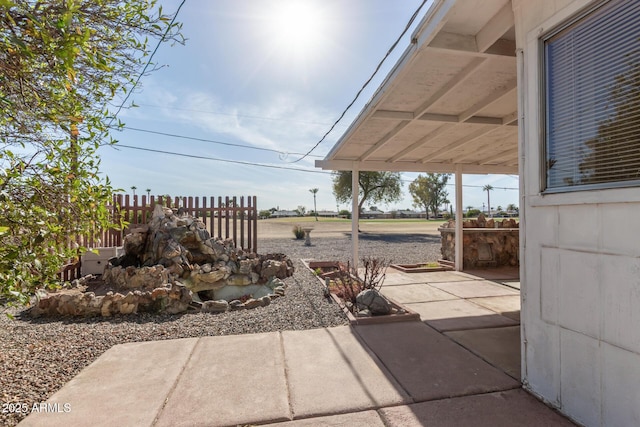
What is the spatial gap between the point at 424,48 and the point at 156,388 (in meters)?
3.90

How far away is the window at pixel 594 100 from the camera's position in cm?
176

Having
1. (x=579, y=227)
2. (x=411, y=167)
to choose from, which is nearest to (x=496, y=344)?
(x=579, y=227)

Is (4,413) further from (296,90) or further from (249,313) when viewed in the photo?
(296,90)

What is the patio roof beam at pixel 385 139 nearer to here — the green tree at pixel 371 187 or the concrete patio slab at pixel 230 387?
the concrete patio slab at pixel 230 387

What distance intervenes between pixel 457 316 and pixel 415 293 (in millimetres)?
1329

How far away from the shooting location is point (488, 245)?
8266 millimetres

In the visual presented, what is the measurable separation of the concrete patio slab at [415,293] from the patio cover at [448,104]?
2.03 meters

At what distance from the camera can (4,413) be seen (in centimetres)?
208

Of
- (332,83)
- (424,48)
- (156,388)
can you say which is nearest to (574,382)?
(424,48)

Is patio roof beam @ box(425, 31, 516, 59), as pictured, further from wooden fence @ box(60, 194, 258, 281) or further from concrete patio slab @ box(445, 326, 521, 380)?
wooden fence @ box(60, 194, 258, 281)

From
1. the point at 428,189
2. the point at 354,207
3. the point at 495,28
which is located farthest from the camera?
the point at 428,189

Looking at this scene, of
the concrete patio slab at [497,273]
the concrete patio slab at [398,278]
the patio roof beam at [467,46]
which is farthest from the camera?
the concrete patio slab at [497,273]

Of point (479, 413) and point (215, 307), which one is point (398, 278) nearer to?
point (215, 307)

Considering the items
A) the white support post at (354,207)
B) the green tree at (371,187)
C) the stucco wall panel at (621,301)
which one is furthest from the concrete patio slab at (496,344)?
the green tree at (371,187)
